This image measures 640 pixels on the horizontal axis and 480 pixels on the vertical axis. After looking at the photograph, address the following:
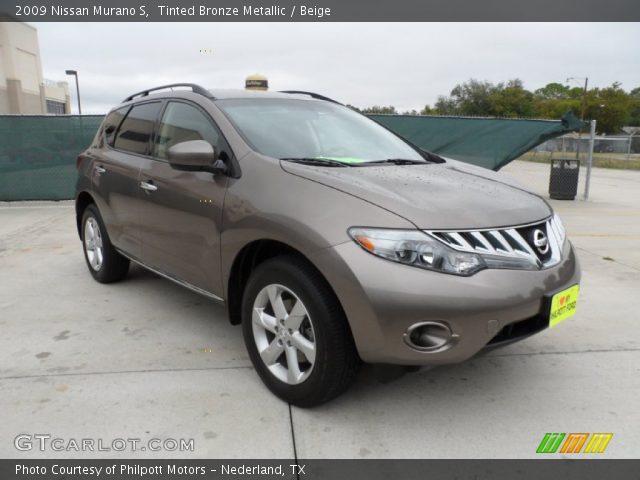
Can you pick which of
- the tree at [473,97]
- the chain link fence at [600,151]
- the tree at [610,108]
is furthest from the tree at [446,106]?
the chain link fence at [600,151]

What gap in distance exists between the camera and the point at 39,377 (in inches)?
117

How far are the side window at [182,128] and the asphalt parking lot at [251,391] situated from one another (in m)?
1.32

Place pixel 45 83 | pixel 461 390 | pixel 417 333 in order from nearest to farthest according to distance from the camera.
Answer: pixel 417 333
pixel 461 390
pixel 45 83

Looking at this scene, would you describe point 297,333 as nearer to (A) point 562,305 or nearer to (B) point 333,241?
(B) point 333,241

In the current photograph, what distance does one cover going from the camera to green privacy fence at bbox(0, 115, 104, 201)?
9.55 m

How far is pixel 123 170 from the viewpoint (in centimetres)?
400

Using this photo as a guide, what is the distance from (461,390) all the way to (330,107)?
2.23 m

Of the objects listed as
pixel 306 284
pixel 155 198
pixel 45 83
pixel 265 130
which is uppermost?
pixel 45 83

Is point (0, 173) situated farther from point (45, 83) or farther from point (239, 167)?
point (45, 83)

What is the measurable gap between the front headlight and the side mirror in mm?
1117

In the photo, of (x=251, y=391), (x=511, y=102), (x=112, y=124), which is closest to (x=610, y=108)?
(x=511, y=102)

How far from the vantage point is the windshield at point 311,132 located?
122 inches

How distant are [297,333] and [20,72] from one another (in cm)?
5480
